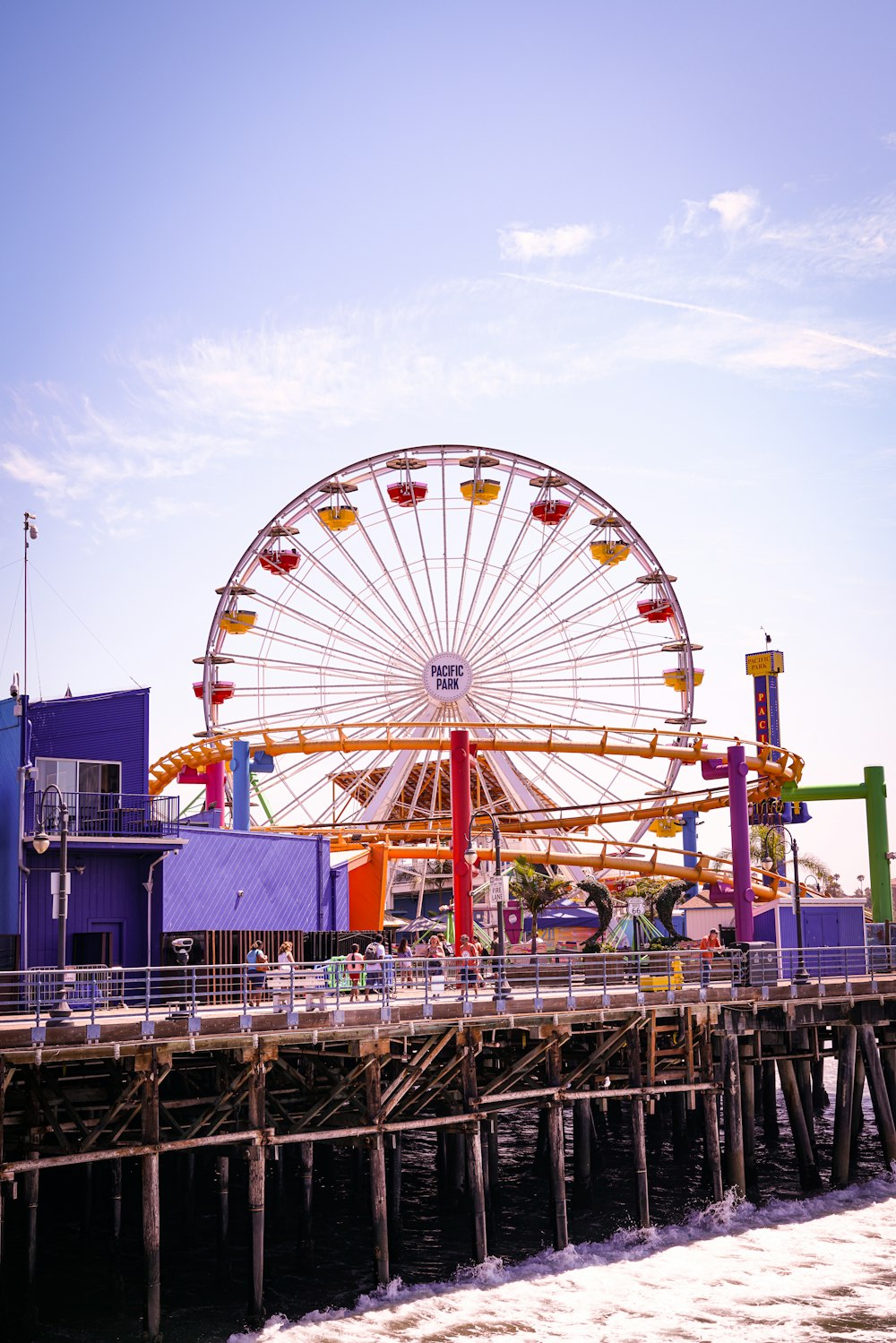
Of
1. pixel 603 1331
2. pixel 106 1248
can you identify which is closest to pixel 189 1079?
pixel 106 1248

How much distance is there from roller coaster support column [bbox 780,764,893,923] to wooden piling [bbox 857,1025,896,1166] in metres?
14.9

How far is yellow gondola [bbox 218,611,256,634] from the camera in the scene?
199 ft

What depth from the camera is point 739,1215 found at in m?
33.9

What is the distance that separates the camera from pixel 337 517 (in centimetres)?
6184

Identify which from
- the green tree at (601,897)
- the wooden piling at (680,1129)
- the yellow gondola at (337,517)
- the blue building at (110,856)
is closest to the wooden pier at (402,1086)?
the wooden piling at (680,1129)

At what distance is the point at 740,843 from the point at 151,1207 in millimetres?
24492

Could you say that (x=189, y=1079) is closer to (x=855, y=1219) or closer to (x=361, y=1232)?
(x=361, y=1232)

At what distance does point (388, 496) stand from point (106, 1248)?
36726 mm

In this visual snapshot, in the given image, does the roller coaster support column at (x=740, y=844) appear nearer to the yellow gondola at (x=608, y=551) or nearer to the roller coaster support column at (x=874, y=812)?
the roller coaster support column at (x=874, y=812)

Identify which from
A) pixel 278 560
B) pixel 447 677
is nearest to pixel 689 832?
pixel 447 677

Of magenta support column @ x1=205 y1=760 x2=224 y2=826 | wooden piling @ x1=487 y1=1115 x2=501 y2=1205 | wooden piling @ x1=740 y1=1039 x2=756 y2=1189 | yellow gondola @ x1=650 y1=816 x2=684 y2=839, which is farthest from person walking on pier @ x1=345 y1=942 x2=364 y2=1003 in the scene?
yellow gondola @ x1=650 y1=816 x2=684 y2=839

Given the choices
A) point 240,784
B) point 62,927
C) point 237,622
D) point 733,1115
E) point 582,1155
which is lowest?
point 582,1155

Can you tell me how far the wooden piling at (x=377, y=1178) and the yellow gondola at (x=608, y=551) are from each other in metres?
37.9

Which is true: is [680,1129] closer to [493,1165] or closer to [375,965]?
[493,1165]
